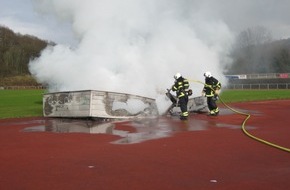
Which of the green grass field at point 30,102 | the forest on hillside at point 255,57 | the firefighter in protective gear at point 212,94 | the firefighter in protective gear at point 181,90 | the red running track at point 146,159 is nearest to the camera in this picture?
the red running track at point 146,159

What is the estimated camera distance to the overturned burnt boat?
50.8 ft

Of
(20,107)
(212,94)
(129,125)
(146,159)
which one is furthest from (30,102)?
(146,159)

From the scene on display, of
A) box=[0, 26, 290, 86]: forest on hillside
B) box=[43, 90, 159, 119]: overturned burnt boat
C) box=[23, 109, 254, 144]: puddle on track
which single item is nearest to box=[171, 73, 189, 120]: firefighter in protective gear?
box=[23, 109, 254, 144]: puddle on track

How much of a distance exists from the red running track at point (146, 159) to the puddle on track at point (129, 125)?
0.10 feet

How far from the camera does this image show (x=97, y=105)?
1545 cm

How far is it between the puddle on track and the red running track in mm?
32

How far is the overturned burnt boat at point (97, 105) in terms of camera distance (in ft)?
50.8

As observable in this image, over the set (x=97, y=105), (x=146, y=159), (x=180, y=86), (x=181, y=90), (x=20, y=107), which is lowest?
(x=146, y=159)

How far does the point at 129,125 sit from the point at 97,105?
6.28ft

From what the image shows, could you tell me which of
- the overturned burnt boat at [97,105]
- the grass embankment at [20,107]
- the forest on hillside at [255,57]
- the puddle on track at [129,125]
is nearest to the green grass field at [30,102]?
the grass embankment at [20,107]

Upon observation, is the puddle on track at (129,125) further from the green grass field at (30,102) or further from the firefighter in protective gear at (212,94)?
the green grass field at (30,102)

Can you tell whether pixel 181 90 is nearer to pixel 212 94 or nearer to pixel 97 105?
pixel 212 94

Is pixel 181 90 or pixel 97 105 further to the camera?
pixel 181 90

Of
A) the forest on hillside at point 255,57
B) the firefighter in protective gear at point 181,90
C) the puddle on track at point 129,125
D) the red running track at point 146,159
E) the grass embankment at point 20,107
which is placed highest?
the forest on hillside at point 255,57
